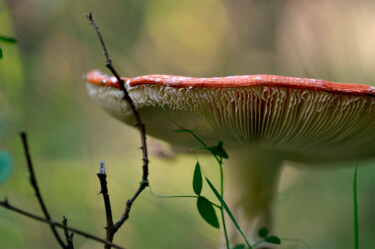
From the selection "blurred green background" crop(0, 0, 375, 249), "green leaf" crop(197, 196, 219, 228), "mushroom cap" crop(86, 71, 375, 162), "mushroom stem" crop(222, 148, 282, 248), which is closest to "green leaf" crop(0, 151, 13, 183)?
"mushroom cap" crop(86, 71, 375, 162)

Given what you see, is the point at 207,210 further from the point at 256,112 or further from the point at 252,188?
the point at 252,188

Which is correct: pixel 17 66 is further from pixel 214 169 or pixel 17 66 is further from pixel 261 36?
pixel 261 36

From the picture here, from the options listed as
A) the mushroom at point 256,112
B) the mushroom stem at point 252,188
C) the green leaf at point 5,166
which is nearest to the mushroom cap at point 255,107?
the mushroom at point 256,112

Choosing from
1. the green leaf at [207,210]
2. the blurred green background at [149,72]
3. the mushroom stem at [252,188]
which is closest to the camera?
the green leaf at [207,210]

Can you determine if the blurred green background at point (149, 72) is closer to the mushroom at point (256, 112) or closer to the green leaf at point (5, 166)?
the mushroom at point (256, 112)

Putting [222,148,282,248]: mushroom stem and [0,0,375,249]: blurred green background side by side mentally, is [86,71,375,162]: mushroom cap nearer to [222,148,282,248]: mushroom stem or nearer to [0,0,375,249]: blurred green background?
[222,148,282,248]: mushroom stem

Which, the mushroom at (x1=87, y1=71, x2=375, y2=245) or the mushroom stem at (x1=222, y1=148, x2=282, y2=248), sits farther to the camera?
the mushroom stem at (x1=222, y1=148, x2=282, y2=248)

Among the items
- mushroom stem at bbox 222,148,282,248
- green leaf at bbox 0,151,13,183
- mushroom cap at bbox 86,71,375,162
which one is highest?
mushroom cap at bbox 86,71,375,162

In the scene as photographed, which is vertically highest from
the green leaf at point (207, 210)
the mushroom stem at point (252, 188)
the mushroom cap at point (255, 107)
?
the mushroom cap at point (255, 107)
